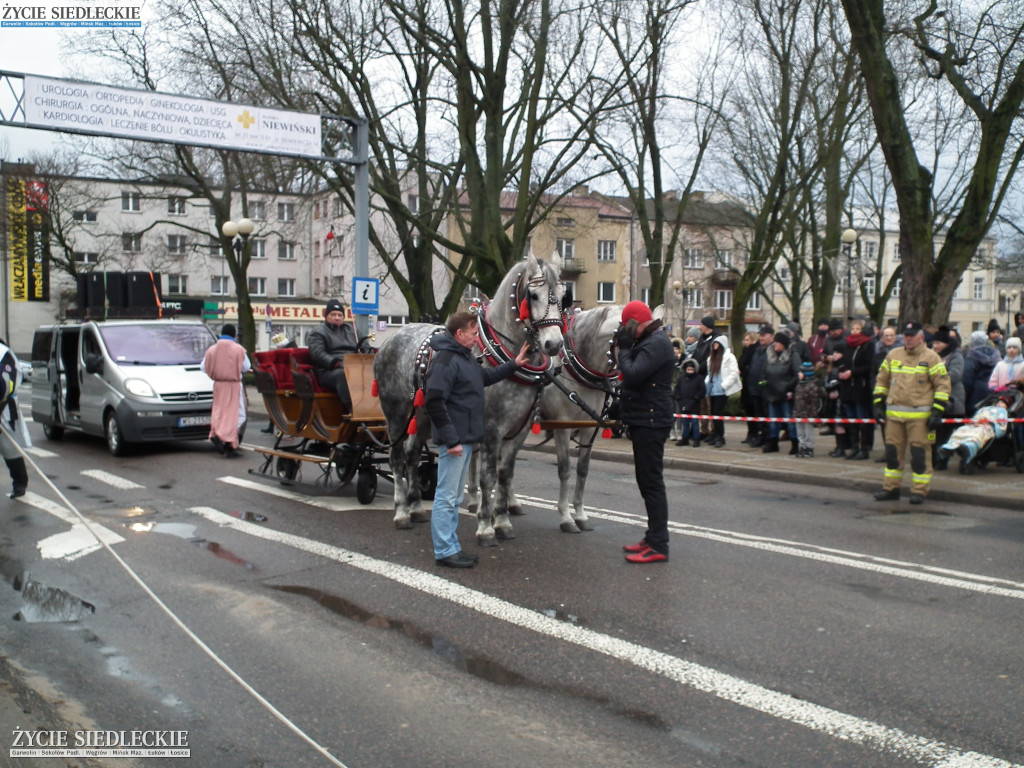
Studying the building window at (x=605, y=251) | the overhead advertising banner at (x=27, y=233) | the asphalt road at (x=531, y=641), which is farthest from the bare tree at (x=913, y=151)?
the building window at (x=605, y=251)

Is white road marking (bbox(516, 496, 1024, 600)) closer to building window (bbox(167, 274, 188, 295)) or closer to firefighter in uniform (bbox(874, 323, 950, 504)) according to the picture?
firefighter in uniform (bbox(874, 323, 950, 504))

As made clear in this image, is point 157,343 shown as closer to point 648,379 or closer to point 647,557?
point 648,379

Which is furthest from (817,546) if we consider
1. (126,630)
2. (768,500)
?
(126,630)

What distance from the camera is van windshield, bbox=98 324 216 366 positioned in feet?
49.6

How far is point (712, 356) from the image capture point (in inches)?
641

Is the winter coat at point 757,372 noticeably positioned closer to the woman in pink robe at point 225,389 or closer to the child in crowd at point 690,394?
the child in crowd at point 690,394

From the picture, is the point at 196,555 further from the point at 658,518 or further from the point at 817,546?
the point at 817,546

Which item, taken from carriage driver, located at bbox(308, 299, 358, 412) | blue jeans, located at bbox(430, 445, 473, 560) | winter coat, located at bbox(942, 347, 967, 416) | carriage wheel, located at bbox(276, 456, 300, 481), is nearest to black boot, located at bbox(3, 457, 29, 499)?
carriage wheel, located at bbox(276, 456, 300, 481)

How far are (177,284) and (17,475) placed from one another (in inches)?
2541

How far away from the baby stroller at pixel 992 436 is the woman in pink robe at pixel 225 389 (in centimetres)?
966

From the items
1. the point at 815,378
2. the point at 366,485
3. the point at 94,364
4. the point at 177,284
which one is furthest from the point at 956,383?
the point at 177,284

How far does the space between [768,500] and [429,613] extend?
5993mm

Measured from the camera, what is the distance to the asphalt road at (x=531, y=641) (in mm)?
4188

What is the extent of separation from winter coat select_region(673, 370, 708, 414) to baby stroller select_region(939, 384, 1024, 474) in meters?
4.42
